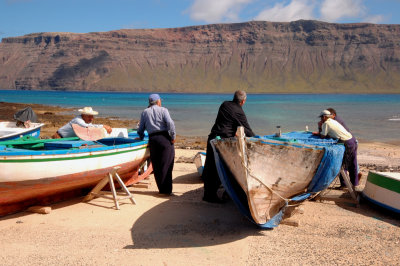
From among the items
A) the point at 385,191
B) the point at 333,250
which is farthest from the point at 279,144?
the point at 385,191

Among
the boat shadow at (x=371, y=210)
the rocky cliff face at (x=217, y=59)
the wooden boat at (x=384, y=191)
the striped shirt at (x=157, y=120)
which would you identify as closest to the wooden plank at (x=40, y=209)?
the striped shirt at (x=157, y=120)

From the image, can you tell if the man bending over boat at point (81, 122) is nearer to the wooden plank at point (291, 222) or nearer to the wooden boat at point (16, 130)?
the wooden boat at point (16, 130)

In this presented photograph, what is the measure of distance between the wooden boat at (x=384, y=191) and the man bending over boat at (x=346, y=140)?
0.41 meters

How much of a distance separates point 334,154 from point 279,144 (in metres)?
1.11

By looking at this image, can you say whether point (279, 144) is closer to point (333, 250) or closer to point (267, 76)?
point (333, 250)

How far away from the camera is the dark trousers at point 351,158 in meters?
7.73

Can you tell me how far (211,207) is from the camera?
23.7ft

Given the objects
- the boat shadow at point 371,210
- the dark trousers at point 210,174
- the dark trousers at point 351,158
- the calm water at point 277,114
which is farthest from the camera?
the calm water at point 277,114

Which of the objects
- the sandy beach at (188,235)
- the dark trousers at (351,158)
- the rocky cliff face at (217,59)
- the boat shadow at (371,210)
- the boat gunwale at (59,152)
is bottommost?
the boat shadow at (371,210)

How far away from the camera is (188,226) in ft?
20.4

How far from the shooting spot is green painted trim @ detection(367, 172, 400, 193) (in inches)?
271

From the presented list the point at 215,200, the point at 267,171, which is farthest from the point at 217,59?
the point at 267,171

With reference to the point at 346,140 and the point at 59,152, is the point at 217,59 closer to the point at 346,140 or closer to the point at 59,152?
the point at 346,140

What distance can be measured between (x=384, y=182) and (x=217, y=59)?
597ft
